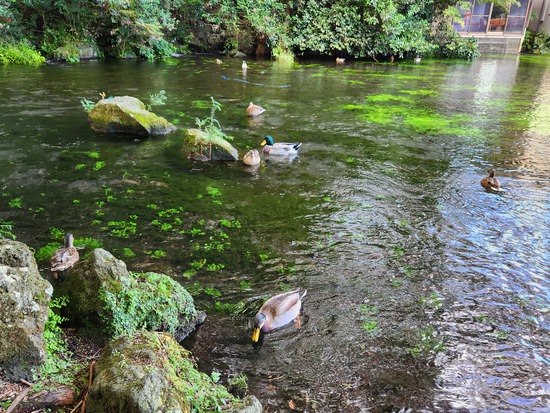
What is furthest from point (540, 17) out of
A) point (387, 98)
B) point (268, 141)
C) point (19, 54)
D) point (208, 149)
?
point (208, 149)

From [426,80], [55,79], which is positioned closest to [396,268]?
[55,79]

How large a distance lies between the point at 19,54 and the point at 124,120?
1179 centimetres

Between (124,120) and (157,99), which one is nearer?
(124,120)

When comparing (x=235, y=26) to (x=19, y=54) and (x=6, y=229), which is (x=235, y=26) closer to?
(x=19, y=54)

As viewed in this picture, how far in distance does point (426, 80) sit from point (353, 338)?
17675 millimetres

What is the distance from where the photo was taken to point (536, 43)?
36.0 meters

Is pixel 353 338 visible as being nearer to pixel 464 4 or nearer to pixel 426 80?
pixel 426 80

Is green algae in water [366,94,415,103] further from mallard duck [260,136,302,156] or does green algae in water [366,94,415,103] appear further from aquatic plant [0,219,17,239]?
aquatic plant [0,219,17,239]

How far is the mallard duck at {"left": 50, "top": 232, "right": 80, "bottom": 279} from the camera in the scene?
15.6 feet

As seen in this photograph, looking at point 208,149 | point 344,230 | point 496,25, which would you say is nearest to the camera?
point 344,230

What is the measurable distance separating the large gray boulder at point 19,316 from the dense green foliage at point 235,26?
19633 millimetres

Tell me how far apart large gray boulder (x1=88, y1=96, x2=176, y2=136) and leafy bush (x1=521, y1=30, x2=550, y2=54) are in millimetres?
36572

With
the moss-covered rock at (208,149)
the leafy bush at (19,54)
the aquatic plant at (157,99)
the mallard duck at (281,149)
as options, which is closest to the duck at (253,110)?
the aquatic plant at (157,99)

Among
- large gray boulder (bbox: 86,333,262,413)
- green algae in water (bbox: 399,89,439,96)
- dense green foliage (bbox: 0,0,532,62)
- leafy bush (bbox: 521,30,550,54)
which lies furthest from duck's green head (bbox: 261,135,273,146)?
leafy bush (bbox: 521,30,550,54)
